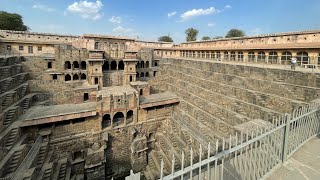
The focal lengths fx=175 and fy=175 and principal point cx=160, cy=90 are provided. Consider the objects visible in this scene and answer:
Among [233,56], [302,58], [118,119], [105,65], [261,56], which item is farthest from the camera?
[105,65]

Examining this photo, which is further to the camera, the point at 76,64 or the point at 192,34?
the point at 192,34

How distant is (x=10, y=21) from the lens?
1594 inches

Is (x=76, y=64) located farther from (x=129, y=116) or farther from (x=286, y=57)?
(x=286, y=57)

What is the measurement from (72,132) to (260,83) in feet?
53.3

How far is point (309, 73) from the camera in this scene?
32.5 feet

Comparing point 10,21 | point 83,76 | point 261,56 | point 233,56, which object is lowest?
point 83,76

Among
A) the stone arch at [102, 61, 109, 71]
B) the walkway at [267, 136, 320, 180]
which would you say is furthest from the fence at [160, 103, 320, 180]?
the stone arch at [102, 61, 109, 71]

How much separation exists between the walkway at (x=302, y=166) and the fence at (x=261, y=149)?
13 cm

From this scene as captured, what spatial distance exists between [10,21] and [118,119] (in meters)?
42.1

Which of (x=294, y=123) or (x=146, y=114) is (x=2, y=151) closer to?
(x=146, y=114)

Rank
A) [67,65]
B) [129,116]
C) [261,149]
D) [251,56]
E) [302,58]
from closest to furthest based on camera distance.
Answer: [261,149] → [302,58] → [129,116] → [251,56] → [67,65]

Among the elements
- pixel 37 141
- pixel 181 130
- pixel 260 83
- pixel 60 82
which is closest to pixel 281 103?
pixel 260 83

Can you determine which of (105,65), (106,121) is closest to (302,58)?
(106,121)

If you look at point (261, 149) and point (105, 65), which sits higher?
point (105, 65)
